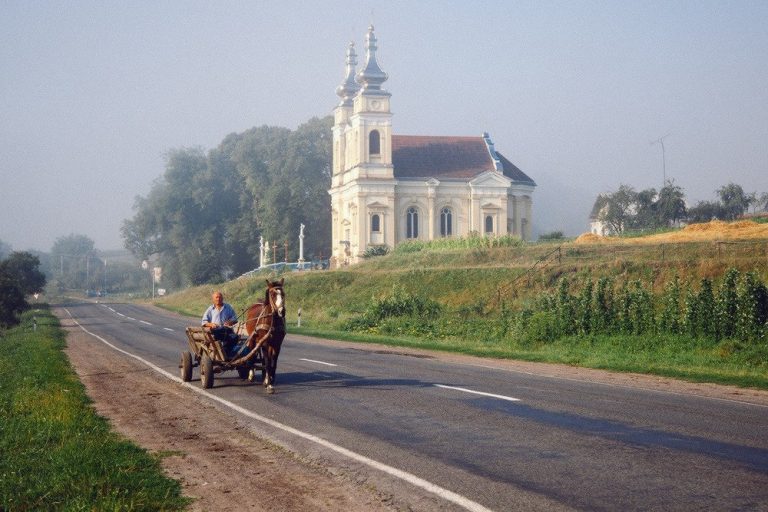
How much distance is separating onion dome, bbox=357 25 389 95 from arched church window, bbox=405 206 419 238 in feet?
35.0

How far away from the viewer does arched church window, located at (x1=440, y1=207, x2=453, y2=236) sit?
75.7m

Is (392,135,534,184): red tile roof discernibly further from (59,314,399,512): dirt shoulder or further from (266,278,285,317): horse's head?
(59,314,399,512): dirt shoulder

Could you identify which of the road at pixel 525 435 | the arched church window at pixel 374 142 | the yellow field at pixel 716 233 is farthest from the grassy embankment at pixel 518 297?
the arched church window at pixel 374 142

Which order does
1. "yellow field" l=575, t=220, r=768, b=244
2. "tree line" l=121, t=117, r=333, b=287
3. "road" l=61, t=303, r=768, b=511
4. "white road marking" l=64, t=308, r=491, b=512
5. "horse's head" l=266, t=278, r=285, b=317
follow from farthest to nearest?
1. "tree line" l=121, t=117, r=333, b=287
2. "yellow field" l=575, t=220, r=768, b=244
3. "horse's head" l=266, t=278, r=285, b=317
4. "road" l=61, t=303, r=768, b=511
5. "white road marking" l=64, t=308, r=491, b=512

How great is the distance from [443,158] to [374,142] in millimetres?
7552

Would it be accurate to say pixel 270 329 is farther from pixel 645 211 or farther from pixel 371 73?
pixel 371 73

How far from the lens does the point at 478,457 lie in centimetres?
877

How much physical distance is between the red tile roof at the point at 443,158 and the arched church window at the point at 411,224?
128 inches

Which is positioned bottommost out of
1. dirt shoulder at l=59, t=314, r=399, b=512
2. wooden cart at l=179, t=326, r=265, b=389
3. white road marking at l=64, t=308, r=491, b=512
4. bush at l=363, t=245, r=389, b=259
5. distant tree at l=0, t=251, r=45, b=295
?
dirt shoulder at l=59, t=314, r=399, b=512

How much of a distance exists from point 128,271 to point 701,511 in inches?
6425

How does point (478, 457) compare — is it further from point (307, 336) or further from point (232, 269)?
point (232, 269)

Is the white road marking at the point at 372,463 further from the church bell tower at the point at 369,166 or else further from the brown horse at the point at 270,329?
the church bell tower at the point at 369,166

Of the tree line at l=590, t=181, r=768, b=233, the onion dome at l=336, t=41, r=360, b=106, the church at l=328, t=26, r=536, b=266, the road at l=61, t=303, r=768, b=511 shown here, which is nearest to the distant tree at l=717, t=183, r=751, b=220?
the tree line at l=590, t=181, r=768, b=233

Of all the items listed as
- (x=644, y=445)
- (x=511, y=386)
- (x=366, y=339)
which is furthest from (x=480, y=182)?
(x=644, y=445)
